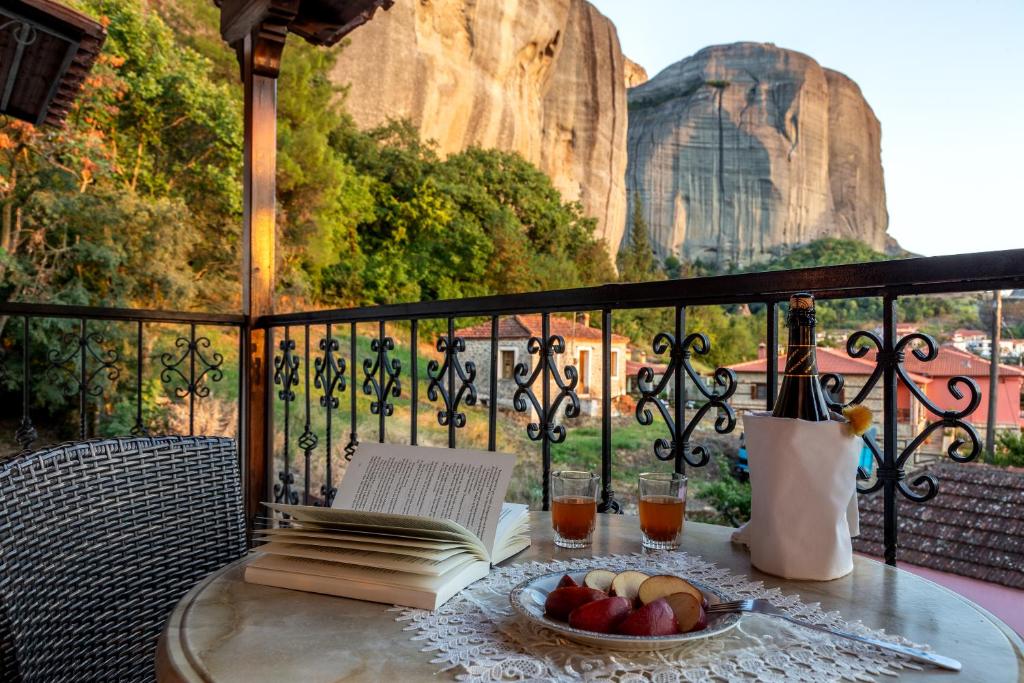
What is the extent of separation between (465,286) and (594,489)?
1471 cm

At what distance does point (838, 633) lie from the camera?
494 mm

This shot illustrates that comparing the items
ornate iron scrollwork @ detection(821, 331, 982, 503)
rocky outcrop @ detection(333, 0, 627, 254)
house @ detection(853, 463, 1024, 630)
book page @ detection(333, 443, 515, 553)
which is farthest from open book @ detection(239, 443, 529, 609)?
rocky outcrop @ detection(333, 0, 627, 254)

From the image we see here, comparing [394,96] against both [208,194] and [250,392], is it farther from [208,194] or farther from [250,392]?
[250,392]

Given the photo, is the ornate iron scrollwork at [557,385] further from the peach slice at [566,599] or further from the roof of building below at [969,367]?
the roof of building below at [969,367]

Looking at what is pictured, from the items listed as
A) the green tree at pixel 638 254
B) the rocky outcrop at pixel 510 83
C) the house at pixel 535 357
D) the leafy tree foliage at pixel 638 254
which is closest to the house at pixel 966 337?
the house at pixel 535 357

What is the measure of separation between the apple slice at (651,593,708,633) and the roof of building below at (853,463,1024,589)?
19.5ft

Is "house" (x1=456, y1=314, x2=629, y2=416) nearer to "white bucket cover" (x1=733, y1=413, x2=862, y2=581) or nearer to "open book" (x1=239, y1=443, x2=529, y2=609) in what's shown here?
"open book" (x1=239, y1=443, x2=529, y2=609)

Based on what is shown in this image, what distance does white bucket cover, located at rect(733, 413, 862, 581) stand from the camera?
0.64 m

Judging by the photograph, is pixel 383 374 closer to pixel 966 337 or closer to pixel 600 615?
pixel 600 615

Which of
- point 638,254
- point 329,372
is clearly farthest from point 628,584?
point 638,254

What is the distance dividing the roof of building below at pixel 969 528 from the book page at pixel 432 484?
5833mm

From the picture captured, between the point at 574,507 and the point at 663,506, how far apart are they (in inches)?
3.9

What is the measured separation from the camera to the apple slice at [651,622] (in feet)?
1.53

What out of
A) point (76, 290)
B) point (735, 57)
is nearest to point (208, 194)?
point (76, 290)
